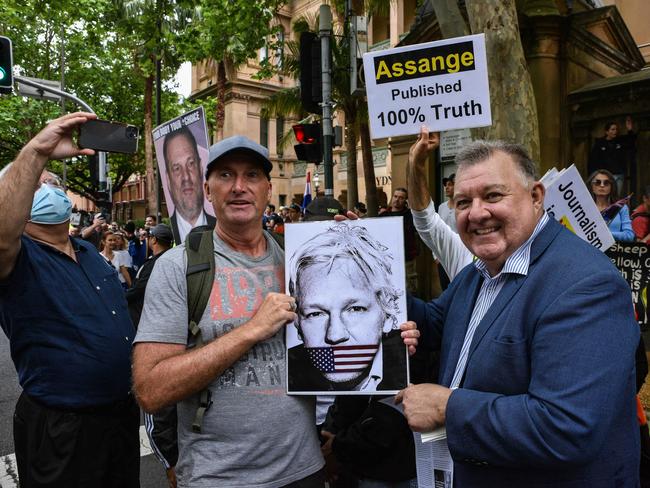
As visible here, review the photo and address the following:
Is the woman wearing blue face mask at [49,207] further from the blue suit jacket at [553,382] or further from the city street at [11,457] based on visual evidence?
the city street at [11,457]

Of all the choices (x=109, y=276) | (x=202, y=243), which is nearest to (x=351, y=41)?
(x=109, y=276)

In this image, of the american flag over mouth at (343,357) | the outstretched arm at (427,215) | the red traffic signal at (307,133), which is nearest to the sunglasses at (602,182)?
the outstretched arm at (427,215)

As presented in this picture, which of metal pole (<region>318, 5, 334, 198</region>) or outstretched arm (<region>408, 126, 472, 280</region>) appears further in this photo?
metal pole (<region>318, 5, 334, 198</region>)

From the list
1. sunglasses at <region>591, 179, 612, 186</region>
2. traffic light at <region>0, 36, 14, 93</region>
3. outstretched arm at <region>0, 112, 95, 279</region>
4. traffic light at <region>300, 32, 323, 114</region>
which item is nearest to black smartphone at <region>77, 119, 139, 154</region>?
outstretched arm at <region>0, 112, 95, 279</region>

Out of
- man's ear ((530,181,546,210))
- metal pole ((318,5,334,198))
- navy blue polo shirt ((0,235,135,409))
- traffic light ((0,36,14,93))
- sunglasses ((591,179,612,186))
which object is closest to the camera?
man's ear ((530,181,546,210))

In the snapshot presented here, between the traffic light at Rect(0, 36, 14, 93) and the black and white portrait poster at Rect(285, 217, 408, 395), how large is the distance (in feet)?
26.1

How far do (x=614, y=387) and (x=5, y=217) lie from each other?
211 centimetres

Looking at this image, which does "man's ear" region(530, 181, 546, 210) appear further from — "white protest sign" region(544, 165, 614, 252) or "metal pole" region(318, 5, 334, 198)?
"metal pole" region(318, 5, 334, 198)

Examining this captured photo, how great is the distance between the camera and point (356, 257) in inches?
78.4

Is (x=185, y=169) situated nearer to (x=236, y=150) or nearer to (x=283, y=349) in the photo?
(x=236, y=150)

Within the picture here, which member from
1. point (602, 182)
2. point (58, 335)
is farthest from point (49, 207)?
point (602, 182)

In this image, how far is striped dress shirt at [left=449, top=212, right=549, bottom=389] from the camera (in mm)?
1637

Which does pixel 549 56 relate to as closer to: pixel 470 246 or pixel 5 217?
pixel 470 246

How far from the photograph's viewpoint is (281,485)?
181 cm
